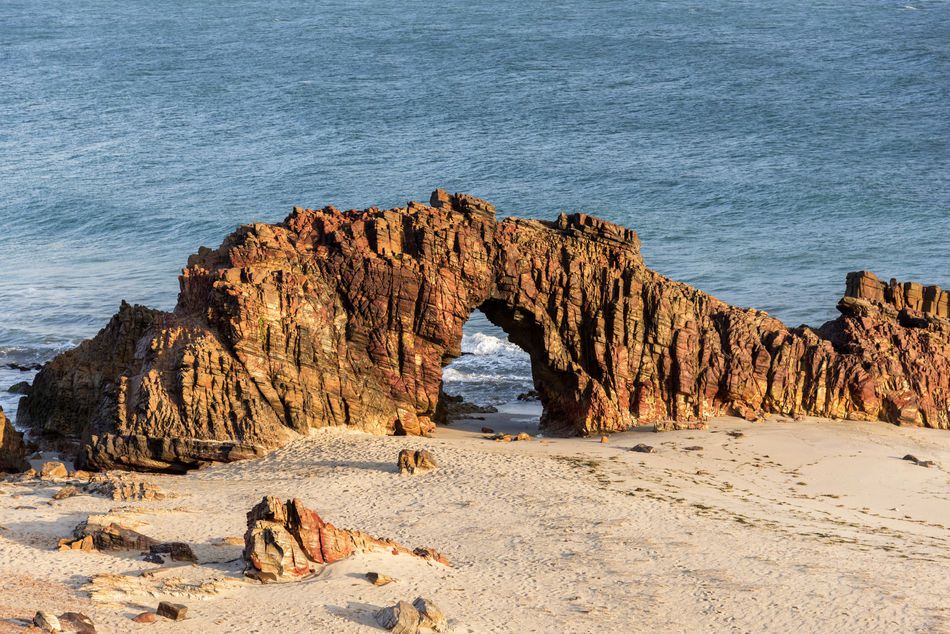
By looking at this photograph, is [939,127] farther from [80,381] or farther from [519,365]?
[80,381]

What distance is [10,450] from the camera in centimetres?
2542

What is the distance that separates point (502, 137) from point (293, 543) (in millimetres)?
48630

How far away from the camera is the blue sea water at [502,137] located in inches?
1919

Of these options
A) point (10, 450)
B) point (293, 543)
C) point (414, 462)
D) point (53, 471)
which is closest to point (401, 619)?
point (293, 543)

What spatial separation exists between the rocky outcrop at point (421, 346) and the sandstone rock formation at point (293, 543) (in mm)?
6289

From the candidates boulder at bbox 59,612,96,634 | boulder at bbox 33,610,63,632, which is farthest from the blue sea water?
boulder at bbox 33,610,63,632

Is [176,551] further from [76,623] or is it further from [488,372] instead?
[488,372]

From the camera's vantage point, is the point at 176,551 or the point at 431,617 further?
the point at 176,551

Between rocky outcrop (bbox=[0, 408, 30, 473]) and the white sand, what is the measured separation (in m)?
2.52

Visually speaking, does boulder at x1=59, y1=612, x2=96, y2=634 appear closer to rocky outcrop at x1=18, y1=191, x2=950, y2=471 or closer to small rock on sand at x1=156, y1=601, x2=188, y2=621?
Result: small rock on sand at x1=156, y1=601, x2=188, y2=621

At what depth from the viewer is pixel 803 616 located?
17234mm

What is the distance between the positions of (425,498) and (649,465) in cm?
509

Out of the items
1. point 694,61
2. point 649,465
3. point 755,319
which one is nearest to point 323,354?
point 649,465

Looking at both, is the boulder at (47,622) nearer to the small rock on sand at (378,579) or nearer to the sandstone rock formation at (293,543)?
the sandstone rock formation at (293,543)
